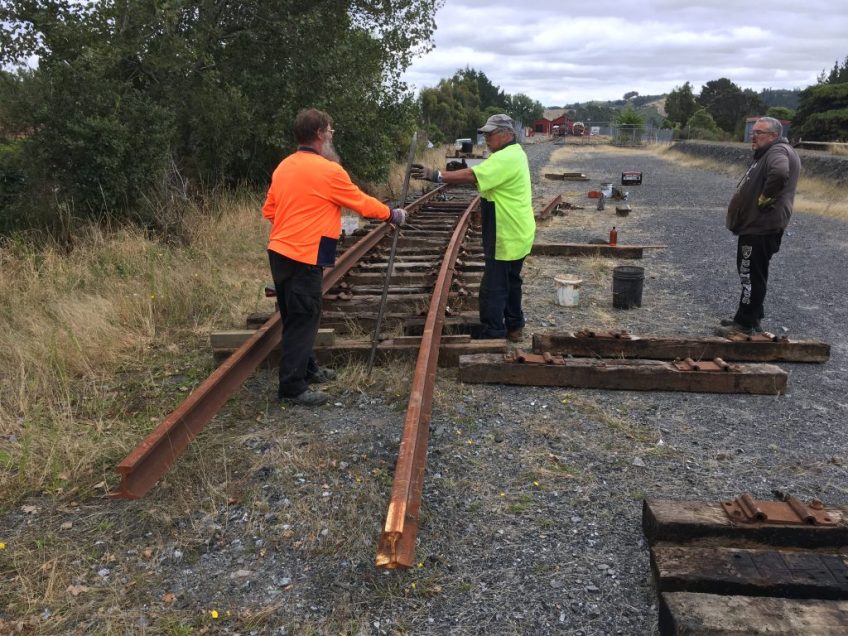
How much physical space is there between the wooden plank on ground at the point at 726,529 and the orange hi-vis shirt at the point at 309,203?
8.35 ft

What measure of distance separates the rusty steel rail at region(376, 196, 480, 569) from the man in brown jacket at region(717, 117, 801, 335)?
2693mm

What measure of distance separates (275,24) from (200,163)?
289 cm

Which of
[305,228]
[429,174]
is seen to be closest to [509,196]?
[429,174]

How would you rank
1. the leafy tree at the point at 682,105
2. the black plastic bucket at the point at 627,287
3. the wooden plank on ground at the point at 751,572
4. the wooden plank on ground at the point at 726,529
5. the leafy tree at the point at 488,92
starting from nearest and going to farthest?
the wooden plank on ground at the point at 751,572 → the wooden plank on ground at the point at 726,529 → the black plastic bucket at the point at 627,287 → the leafy tree at the point at 682,105 → the leafy tree at the point at 488,92

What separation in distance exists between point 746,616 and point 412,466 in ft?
4.78

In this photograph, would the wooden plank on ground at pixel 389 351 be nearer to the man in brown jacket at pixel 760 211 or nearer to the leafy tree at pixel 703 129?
the man in brown jacket at pixel 760 211

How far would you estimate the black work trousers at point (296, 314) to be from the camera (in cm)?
439

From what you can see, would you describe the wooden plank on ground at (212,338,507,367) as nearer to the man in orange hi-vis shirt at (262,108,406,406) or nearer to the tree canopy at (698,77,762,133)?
the man in orange hi-vis shirt at (262,108,406,406)

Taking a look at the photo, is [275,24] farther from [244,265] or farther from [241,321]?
[241,321]

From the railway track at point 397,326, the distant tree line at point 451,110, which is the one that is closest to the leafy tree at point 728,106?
the distant tree line at point 451,110

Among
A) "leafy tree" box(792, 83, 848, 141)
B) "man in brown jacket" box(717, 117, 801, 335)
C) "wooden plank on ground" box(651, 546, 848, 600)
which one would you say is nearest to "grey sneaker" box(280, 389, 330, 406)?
"wooden plank on ground" box(651, 546, 848, 600)

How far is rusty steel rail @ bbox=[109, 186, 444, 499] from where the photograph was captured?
312 cm

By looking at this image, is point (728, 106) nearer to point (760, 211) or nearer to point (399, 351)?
point (760, 211)

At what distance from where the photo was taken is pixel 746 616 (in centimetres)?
224
